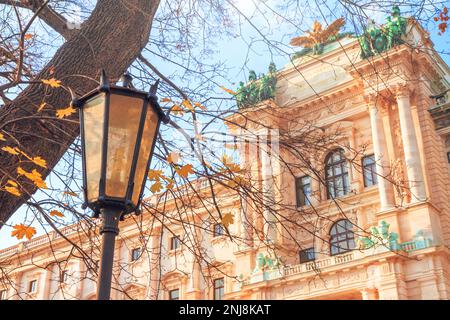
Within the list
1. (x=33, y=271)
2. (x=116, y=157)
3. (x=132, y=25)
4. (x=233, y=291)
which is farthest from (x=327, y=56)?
(x=116, y=157)

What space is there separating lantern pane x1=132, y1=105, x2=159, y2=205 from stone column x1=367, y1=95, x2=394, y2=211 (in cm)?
2260

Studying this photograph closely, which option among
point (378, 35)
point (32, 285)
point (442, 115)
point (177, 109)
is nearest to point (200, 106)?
point (177, 109)

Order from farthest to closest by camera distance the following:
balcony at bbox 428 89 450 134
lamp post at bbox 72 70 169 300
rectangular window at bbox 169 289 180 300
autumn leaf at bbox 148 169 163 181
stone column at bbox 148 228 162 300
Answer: rectangular window at bbox 169 289 180 300
balcony at bbox 428 89 450 134
stone column at bbox 148 228 162 300
autumn leaf at bbox 148 169 163 181
lamp post at bbox 72 70 169 300

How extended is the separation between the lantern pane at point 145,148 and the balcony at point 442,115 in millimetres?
25424

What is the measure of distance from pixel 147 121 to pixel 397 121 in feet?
83.1

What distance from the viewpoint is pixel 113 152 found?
10.6ft

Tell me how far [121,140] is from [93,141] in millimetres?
161

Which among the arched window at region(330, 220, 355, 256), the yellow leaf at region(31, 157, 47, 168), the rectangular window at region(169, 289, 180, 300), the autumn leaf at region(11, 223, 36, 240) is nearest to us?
the yellow leaf at region(31, 157, 47, 168)

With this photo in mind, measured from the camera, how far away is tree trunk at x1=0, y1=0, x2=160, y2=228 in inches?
175

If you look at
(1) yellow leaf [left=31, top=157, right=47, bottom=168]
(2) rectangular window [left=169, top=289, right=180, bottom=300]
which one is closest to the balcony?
(2) rectangular window [left=169, top=289, right=180, bottom=300]

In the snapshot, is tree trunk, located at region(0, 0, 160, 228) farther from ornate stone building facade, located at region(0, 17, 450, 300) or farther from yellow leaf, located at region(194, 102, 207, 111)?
ornate stone building facade, located at region(0, 17, 450, 300)

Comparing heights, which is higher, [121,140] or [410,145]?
[410,145]

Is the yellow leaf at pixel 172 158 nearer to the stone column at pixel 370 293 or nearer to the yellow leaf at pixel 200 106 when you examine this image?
the yellow leaf at pixel 200 106

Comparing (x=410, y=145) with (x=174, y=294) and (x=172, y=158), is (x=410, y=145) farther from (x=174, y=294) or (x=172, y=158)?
(x=172, y=158)
